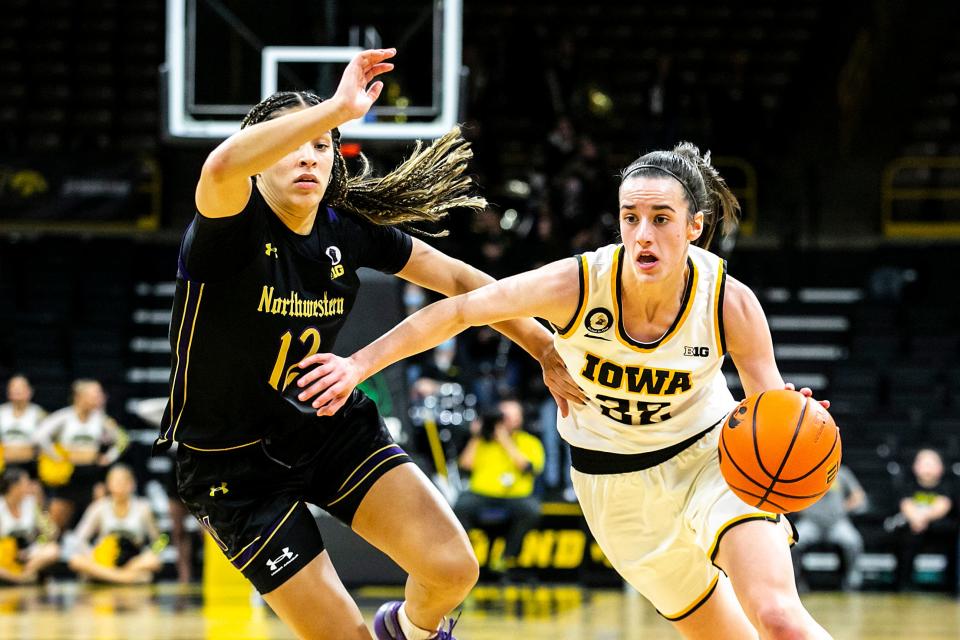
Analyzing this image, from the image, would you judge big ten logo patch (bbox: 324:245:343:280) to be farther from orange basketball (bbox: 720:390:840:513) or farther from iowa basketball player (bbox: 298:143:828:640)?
orange basketball (bbox: 720:390:840:513)

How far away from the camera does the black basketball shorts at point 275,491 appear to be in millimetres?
4113

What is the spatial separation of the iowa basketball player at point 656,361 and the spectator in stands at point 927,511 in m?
7.37

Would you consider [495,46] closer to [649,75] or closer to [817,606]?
[649,75]

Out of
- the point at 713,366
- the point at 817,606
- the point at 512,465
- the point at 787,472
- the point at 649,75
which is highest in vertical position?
the point at 649,75

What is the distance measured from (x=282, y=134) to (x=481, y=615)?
6203 mm

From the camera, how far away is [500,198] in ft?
46.5

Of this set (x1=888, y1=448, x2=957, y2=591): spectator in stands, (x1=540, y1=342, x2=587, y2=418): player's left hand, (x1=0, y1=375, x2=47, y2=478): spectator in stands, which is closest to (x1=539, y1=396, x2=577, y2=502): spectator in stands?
(x1=888, y1=448, x2=957, y2=591): spectator in stands

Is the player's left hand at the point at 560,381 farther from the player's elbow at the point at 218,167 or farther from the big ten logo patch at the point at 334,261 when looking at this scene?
the player's elbow at the point at 218,167

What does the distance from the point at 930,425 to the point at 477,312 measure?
9.49 meters

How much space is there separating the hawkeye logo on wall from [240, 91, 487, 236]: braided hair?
652 mm

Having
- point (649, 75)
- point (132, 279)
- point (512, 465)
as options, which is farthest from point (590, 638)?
point (649, 75)

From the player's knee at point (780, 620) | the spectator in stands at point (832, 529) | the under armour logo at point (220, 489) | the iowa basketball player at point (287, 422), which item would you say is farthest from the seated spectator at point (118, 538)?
the player's knee at point (780, 620)

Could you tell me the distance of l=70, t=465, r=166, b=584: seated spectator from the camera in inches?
431

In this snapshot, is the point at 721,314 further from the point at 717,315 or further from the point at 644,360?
the point at 644,360
